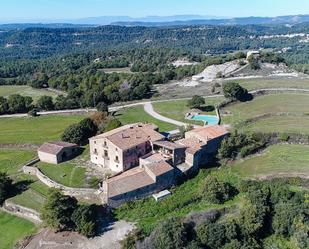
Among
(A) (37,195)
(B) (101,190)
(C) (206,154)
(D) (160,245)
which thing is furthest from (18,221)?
(C) (206,154)

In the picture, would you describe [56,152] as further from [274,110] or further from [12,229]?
[274,110]

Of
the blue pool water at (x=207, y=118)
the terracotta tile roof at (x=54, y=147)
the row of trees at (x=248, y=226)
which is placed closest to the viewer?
the row of trees at (x=248, y=226)

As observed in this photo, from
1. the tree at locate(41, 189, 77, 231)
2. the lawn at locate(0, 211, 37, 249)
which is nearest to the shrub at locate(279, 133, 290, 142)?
the tree at locate(41, 189, 77, 231)

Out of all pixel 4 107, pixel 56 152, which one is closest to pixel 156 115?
pixel 56 152

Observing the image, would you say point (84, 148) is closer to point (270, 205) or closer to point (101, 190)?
point (101, 190)

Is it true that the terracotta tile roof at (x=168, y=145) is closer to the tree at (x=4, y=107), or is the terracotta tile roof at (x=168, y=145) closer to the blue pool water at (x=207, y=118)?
the blue pool water at (x=207, y=118)

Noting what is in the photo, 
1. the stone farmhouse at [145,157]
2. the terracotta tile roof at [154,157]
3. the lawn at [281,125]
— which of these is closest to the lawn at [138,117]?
the stone farmhouse at [145,157]
